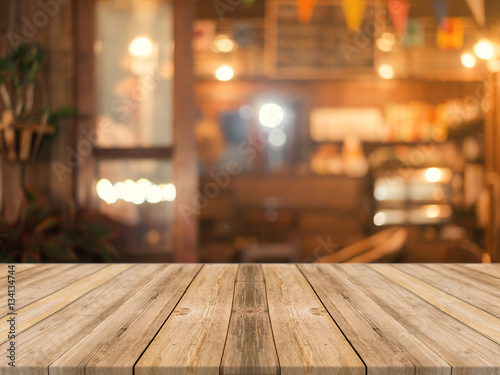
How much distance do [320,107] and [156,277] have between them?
17.9ft

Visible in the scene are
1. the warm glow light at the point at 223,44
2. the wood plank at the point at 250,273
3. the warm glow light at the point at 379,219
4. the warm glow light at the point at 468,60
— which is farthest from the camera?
the warm glow light at the point at 223,44

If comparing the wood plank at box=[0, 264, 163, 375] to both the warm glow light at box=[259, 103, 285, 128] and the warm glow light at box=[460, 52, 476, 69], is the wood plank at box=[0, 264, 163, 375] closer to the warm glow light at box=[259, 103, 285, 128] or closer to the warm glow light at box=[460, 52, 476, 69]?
the warm glow light at box=[259, 103, 285, 128]

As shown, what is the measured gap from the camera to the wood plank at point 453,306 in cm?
76

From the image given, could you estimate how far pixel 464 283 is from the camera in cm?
109

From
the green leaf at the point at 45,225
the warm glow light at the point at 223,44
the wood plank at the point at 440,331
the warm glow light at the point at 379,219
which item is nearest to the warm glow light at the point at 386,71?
the warm glow light at the point at 223,44

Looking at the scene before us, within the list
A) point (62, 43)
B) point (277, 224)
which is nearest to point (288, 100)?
point (277, 224)

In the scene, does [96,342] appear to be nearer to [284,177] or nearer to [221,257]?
[221,257]

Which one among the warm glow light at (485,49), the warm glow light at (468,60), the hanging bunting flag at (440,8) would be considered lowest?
the hanging bunting flag at (440,8)

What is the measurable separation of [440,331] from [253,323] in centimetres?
32

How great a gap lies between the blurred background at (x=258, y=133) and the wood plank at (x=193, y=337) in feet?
4.35

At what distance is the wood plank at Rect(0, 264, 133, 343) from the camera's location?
78 centimetres

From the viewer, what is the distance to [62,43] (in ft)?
8.68

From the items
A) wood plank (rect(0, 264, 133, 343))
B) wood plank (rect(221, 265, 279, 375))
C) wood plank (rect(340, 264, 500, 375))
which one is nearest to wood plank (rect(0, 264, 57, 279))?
wood plank (rect(0, 264, 133, 343))

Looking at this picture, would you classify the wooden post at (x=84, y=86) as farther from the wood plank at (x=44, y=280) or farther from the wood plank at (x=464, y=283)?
the wood plank at (x=464, y=283)
